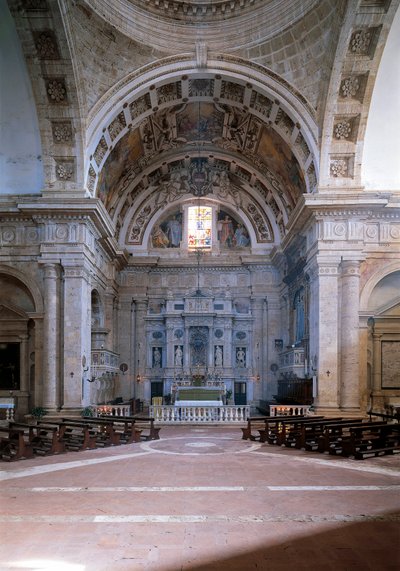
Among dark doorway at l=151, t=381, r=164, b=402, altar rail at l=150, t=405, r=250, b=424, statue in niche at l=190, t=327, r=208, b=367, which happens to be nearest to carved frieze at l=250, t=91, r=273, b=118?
altar rail at l=150, t=405, r=250, b=424

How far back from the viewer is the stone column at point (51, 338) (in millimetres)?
20594

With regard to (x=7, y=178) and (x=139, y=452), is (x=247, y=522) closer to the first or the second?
(x=139, y=452)

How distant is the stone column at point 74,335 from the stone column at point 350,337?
990 cm

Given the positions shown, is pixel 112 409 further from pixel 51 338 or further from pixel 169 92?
pixel 169 92

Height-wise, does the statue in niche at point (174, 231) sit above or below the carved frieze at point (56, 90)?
below

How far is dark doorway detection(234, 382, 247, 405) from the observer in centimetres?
3100

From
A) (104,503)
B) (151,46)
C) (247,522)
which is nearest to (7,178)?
(151,46)

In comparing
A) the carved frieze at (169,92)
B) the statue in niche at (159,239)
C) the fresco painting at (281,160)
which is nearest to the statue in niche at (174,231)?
the statue in niche at (159,239)

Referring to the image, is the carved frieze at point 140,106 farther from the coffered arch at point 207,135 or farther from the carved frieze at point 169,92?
the carved frieze at point 169,92

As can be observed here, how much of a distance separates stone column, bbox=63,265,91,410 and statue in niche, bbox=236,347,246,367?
40.0 ft

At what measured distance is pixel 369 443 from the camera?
14.0 meters

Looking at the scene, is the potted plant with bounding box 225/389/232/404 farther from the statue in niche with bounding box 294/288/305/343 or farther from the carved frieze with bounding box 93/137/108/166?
the carved frieze with bounding box 93/137/108/166

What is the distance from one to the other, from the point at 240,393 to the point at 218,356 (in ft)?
7.99

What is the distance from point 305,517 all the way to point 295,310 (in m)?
20.6
